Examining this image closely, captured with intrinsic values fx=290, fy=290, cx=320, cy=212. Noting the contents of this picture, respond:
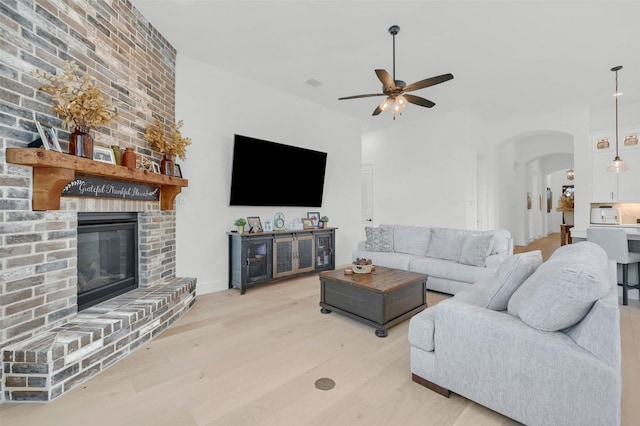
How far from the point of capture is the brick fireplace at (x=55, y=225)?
1.75 metres

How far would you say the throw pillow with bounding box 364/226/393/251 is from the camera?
453 centimetres

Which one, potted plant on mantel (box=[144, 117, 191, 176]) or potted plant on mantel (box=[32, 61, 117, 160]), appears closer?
potted plant on mantel (box=[32, 61, 117, 160])

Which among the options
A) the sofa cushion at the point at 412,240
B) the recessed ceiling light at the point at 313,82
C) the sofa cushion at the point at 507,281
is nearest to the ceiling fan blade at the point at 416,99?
the recessed ceiling light at the point at 313,82

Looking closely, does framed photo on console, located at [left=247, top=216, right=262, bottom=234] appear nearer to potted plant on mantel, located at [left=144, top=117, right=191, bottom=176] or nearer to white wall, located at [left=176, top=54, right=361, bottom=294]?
white wall, located at [left=176, top=54, right=361, bottom=294]

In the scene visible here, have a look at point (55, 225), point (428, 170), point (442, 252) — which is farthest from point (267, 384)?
point (428, 170)

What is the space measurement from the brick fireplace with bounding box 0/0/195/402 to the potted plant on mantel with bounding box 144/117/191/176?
13 cm

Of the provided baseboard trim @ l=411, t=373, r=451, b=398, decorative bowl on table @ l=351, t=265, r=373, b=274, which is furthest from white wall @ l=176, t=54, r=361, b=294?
baseboard trim @ l=411, t=373, r=451, b=398

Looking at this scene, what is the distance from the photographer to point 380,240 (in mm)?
4551

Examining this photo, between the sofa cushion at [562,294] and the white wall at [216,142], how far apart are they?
3479mm

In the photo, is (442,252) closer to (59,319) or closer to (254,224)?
(254,224)

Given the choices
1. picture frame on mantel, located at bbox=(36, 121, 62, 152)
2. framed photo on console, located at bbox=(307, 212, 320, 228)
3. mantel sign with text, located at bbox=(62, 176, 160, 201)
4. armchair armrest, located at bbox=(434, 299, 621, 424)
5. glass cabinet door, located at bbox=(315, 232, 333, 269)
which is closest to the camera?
armchair armrest, located at bbox=(434, 299, 621, 424)

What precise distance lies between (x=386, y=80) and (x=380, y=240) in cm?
244

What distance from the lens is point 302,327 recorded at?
280 cm

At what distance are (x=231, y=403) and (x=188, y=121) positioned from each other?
3263 millimetres
